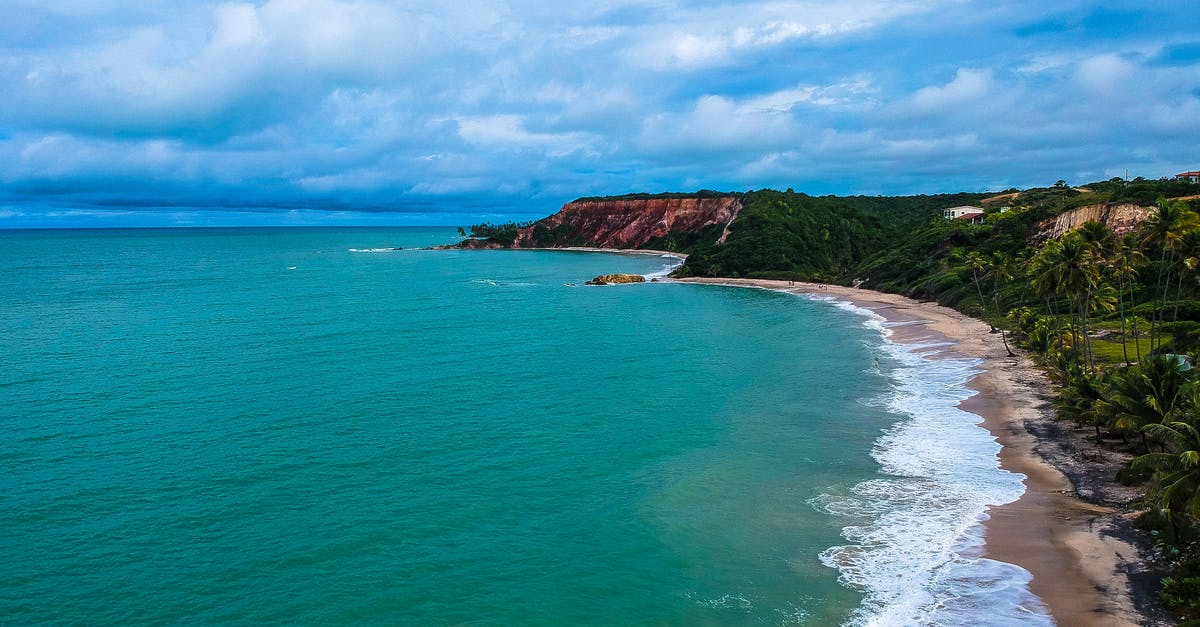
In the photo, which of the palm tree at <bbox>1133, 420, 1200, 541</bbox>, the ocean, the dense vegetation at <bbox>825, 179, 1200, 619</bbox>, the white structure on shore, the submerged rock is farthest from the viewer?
the submerged rock

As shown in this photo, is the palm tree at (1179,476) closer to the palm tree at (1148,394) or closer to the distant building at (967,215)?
the palm tree at (1148,394)

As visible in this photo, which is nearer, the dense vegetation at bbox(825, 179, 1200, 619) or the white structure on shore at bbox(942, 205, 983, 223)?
the dense vegetation at bbox(825, 179, 1200, 619)

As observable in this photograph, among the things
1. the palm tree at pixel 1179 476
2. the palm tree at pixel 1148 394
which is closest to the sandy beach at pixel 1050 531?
the palm tree at pixel 1179 476

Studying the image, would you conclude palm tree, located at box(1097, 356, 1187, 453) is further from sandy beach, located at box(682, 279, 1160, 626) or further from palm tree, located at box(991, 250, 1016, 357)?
palm tree, located at box(991, 250, 1016, 357)

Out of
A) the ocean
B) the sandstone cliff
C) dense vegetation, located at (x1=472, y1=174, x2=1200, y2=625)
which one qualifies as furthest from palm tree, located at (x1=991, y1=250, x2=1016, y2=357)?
the ocean

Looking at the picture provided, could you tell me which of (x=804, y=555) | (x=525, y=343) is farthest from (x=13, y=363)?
(x=804, y=555)

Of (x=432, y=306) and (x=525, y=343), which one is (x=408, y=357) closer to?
(x=525, y=343)

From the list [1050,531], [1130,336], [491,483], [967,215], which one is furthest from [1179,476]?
[967,215]
